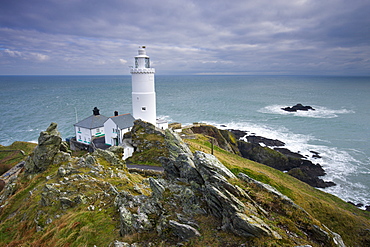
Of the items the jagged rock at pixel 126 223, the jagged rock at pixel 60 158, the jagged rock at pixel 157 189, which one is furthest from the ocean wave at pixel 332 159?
the jagged rock at pixel 60 158

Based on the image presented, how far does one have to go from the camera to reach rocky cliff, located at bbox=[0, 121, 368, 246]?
9.52 metres

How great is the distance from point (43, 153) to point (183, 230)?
18.4 meters

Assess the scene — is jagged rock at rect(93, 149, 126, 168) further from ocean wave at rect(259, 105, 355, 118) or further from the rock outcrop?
ocean wave at rect(259, 105, 355, 118)

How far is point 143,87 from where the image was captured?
36.1 meters

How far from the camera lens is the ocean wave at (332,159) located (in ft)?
112

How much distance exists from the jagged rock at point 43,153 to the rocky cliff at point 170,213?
4208 mm

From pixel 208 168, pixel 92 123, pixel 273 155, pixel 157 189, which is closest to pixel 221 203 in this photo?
pixel 208 168

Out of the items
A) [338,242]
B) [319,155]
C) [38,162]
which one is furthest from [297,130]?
[38,162]

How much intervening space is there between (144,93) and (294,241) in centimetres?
3152

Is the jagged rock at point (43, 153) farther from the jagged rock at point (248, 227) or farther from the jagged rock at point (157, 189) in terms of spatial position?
the jagged rock at point (248, 227)

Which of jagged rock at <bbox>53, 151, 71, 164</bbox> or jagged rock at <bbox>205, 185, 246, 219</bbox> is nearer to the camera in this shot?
jagged rock at <bbox>205, 185, 246, 219</bbox>

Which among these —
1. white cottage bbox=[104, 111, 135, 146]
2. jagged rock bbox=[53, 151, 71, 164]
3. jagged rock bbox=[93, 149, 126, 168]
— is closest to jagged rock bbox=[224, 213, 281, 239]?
jagged rock bbox=[93, 149, 126, 168]

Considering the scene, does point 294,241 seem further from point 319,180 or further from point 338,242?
point 319,180

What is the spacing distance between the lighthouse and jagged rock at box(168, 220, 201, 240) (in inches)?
1134
